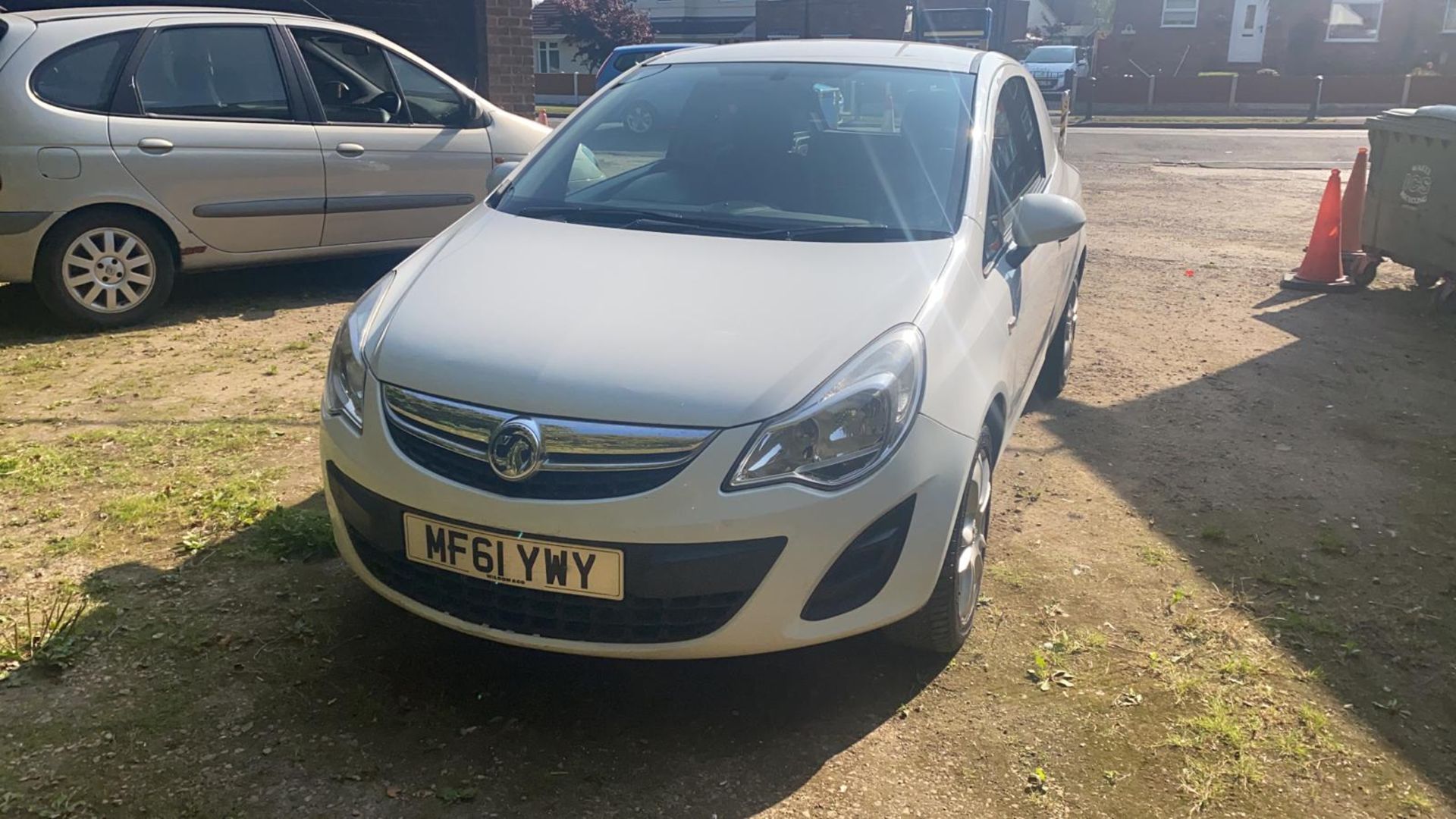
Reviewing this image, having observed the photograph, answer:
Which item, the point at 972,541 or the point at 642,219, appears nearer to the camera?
the point at 972,541

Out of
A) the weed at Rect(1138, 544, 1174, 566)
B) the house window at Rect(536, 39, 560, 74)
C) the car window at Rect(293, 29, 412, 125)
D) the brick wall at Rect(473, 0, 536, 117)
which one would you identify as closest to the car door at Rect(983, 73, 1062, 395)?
the weed at Rect(1138, 544, 1174, 566)

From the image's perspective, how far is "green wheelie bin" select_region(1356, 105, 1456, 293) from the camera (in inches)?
297

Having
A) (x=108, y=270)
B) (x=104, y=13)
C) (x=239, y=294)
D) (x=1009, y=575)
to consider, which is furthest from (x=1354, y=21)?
(x=1009, y=575)

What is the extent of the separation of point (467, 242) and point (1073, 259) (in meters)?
3.12

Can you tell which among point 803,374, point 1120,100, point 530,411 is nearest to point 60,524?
point 530,411

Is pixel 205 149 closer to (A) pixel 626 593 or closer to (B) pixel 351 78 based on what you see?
(B) pixel 351 78

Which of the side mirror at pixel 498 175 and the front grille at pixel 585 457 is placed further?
the side mirror at pixel 498 175

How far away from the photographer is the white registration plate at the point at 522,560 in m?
2.58

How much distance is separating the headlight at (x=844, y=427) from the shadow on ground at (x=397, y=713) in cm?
71

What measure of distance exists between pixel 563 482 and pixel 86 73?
Answer: 15.8 ft

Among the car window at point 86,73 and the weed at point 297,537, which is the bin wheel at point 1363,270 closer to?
the weed at point 297,537

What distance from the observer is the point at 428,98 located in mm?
7473

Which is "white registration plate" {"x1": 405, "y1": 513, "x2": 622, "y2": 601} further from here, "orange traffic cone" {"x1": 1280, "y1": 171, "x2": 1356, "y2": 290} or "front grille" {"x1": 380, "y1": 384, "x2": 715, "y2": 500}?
"orange traffic cone" {"x1": 1280, "y1": 171, "x2": 1356, "y2": 290}

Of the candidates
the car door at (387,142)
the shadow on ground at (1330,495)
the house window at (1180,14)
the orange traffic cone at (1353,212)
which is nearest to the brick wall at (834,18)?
the house window at (1180,14)
